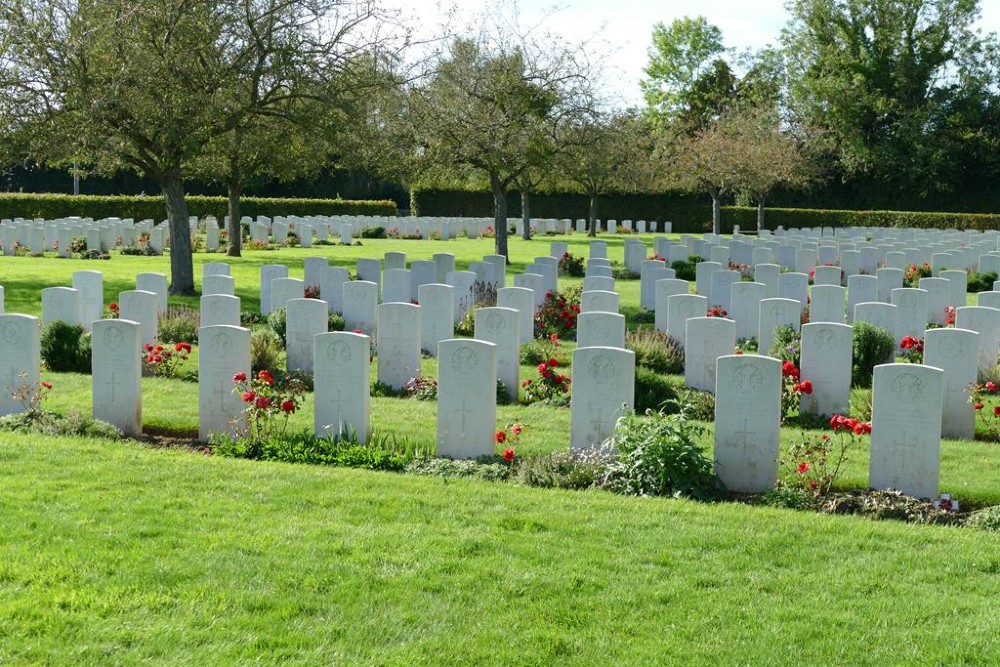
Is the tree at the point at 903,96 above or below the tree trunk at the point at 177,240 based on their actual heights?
above

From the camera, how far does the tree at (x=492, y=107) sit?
2417 cm

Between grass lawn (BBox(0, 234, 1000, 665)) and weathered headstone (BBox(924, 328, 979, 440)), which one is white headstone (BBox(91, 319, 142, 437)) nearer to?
grass lawn (BBox(0, 234, 1000, 665))

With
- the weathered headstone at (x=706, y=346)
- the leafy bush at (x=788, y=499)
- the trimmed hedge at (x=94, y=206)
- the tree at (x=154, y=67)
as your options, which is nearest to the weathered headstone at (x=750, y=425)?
the leafy bush at (x=788, y=499)

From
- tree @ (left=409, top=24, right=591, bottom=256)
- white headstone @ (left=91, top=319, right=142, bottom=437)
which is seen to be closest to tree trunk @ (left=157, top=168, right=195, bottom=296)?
tree @ (left=409, top=24, right=591, bottom=256)

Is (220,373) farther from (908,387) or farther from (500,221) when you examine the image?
(500,221)

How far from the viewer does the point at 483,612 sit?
17.8 feet

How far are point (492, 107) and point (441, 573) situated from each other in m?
20.0

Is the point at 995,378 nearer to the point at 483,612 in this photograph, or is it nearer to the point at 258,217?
the point at 483,612

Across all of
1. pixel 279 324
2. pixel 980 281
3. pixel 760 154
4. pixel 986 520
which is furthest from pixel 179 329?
pixel 760 154

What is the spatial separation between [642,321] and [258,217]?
87.3ft

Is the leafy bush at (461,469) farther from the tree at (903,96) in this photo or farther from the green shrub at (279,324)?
the tree at (903,96)

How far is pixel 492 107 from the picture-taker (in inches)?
981

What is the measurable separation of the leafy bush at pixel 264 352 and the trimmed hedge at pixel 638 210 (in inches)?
1537

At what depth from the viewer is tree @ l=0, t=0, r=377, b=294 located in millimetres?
18078
